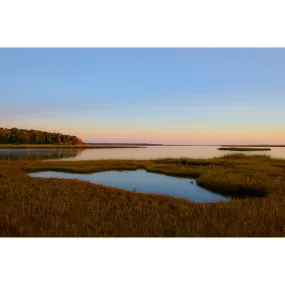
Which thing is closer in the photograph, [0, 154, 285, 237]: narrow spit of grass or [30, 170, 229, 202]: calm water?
[0, 154, 285, 237]: narrow spit of grass

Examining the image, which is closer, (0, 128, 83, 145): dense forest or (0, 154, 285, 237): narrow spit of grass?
(0, 154, 285, 237): narrow spit of grass

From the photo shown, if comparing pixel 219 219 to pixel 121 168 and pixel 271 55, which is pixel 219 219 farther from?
pixel 121 168

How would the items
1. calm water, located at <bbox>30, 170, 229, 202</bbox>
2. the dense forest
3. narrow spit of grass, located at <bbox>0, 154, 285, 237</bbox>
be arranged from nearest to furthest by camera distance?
1. narrow spit of grass, located at <bbox>0, 154, 285, 237</bbox>
2. calm water, located at <bbox>30, 170, 229, 202</bbox>
3. the dense forest

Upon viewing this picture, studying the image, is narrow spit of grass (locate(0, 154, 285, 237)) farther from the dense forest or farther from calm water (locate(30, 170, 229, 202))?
the dense forest

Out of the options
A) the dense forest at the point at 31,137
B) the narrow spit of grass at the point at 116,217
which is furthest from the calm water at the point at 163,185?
the narrow spit of grass at the point at 116,217

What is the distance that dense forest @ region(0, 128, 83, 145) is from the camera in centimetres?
1334

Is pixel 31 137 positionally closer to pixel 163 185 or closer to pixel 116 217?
pixel 163 185

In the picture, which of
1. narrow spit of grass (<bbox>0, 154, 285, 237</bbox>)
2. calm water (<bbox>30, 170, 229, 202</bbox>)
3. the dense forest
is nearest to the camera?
narrow spit of grass (<bbox>0, 154, 285, 237</bbox>)

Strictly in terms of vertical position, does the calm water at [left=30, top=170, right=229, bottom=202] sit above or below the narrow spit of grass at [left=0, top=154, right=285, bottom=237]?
below

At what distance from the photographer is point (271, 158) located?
66.4 feet

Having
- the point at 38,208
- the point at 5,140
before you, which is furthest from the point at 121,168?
the point at 38,208

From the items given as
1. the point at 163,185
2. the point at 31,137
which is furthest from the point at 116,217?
the point at 31,137

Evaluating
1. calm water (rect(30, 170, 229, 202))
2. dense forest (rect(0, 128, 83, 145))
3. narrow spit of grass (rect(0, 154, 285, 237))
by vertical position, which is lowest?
calm water (rect(30, 170, 229, 202))

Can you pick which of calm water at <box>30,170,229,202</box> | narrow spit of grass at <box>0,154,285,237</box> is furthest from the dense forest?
narrow spit of grass at <box>0,154,285,237</box>
